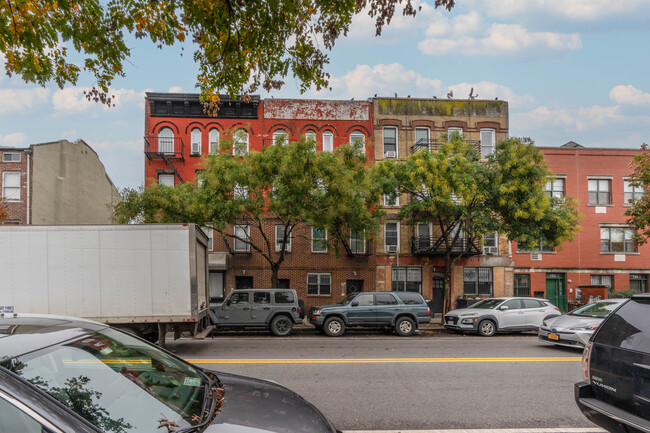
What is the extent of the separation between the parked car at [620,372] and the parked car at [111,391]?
2.81 meters

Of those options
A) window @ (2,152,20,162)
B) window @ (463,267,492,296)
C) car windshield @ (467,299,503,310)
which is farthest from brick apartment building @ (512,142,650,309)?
window @ (2,152,20,162)

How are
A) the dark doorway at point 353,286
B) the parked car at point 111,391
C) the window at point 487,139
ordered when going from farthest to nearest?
the window at point 487,139
the dark doorway at point 353,286
the parked car at point 111,391

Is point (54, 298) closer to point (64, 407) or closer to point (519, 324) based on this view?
point (64, 407)

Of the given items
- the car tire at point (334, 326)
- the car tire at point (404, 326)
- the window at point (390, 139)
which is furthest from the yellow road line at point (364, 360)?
the window at point (390, 139)

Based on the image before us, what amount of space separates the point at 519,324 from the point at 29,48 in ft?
54.4

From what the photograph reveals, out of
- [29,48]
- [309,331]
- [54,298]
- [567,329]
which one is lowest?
[309,331]

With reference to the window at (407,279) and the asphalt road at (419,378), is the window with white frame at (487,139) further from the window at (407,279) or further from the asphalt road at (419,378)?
the asphalt road at (419,378)

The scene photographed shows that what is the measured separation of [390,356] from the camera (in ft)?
35.5

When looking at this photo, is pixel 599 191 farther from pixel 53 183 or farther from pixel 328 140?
pixel 53 183

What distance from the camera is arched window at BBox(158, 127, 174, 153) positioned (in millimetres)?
26531

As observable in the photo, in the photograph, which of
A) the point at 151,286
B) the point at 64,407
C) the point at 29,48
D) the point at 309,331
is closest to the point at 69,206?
the point at 309,331

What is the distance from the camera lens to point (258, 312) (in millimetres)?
16359

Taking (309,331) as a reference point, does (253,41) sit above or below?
above

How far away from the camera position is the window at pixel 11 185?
23.5 m
